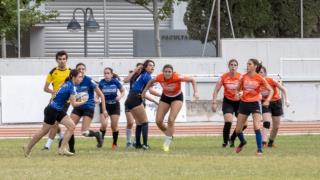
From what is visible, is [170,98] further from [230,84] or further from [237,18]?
[237,18]

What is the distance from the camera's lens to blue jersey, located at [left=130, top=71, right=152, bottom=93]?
23.5 m

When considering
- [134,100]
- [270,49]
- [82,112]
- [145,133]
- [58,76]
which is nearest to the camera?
[58,76]

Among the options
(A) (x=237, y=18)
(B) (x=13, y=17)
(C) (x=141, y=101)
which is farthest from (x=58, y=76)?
(A) (x=237, y=18)

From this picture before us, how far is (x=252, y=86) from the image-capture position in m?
21.4

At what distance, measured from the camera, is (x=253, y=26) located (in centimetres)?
4659

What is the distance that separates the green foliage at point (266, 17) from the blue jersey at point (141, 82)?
2255 centimetres

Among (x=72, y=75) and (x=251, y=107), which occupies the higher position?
(x=72, y=75)

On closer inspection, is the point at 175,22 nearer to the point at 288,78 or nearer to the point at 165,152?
the point at 288,78

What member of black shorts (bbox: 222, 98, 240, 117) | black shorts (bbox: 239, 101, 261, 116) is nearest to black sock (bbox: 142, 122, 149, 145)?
black shorts (bbox: 222, 98, 240, 117)

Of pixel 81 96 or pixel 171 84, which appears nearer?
pixel 81 96

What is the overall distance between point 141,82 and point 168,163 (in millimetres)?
5480

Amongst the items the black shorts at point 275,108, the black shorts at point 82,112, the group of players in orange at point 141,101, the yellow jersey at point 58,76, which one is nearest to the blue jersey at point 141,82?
the group of players in orange at point 141,101

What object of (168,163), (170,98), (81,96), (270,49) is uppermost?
(270,49)

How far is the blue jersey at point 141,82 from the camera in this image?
2355 centimetres
